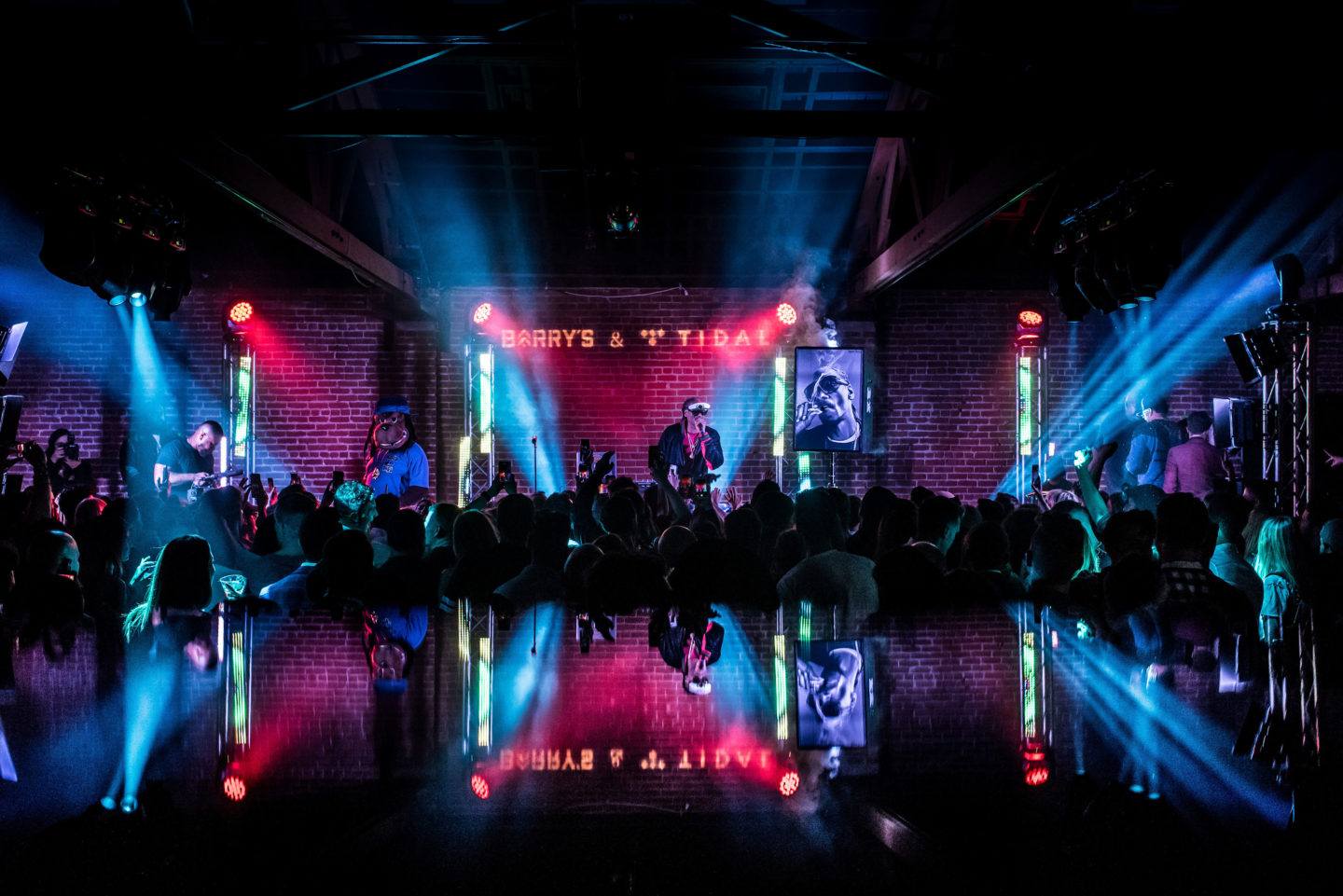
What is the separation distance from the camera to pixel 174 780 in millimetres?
1349

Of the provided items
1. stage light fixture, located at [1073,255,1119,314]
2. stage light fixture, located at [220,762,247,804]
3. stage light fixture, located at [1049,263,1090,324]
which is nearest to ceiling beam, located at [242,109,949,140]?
stage light fixture, located at [1073,255,1119,314]

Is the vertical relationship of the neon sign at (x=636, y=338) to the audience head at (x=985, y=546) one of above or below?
above

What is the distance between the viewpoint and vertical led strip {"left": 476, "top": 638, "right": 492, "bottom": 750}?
1.60 m

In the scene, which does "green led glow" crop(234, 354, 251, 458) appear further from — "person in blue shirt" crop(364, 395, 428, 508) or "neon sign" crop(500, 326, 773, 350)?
"neon sign" crop(500, 326, 773, 350)

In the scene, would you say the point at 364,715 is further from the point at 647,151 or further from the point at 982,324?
the point at 982,324

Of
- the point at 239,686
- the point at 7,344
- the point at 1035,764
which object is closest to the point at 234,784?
the point at 239,686

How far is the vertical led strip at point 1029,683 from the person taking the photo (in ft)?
5.41

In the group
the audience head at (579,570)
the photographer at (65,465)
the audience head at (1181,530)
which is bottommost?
the audience head at (579,570)

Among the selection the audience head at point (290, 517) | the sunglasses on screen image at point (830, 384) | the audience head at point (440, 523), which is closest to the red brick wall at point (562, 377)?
the sunglasses on screen image at point (830, 384)

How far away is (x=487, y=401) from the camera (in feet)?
32.4

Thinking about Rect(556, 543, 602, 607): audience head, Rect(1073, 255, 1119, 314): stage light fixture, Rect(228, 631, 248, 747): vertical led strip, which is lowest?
A: Rect(228, 631, 248, 747): vertical led strip

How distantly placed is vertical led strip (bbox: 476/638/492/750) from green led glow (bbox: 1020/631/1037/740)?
0.95 metres

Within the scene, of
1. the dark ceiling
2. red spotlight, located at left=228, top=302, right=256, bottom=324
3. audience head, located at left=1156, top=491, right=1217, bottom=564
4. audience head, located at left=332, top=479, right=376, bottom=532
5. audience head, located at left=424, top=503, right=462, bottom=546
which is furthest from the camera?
red spotlight, located at left=228, top=302, right=256, bottom=324

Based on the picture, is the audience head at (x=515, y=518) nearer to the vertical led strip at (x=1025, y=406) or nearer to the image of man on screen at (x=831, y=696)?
the image of man on screen at (x=831, y=696)
